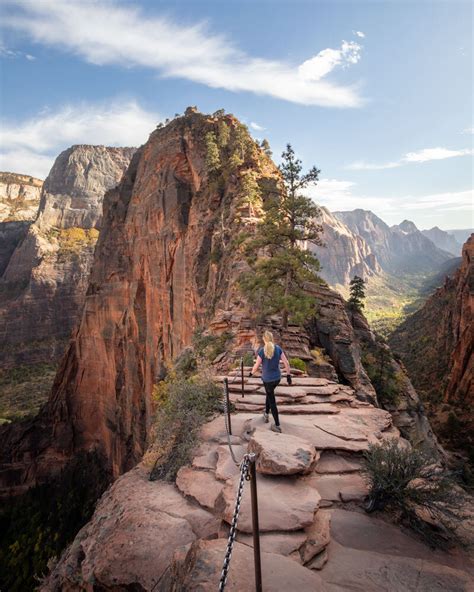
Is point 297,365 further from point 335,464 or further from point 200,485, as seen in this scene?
point 200,485

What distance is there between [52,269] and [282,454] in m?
94.3

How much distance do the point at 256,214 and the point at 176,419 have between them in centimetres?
1901

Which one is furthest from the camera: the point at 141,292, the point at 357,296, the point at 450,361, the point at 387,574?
the point at 141,292

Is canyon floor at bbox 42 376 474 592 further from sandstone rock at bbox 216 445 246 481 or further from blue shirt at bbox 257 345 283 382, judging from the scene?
blue shirt at bbox 257 345 283 382

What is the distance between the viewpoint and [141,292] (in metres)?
39.6

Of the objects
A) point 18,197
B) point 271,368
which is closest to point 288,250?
point 271,368

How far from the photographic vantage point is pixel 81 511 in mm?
37781

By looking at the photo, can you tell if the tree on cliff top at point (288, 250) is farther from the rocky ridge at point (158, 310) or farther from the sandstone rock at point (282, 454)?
the sandstone rock at point (282, 454)

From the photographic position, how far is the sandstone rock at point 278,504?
14.9ft

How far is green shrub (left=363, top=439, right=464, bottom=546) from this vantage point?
4.60m

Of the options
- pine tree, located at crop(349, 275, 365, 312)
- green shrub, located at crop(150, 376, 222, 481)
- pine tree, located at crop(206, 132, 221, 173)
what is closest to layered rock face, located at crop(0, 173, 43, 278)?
pine tree, located at crop(206, 132, 221, 173)

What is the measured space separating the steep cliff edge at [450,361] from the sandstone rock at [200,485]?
28159 mm

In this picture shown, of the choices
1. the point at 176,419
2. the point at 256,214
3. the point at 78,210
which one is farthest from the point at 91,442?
the point at 78,210

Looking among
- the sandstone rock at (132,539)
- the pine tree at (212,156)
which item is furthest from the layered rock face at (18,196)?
the sandstone rock at (132,539)
